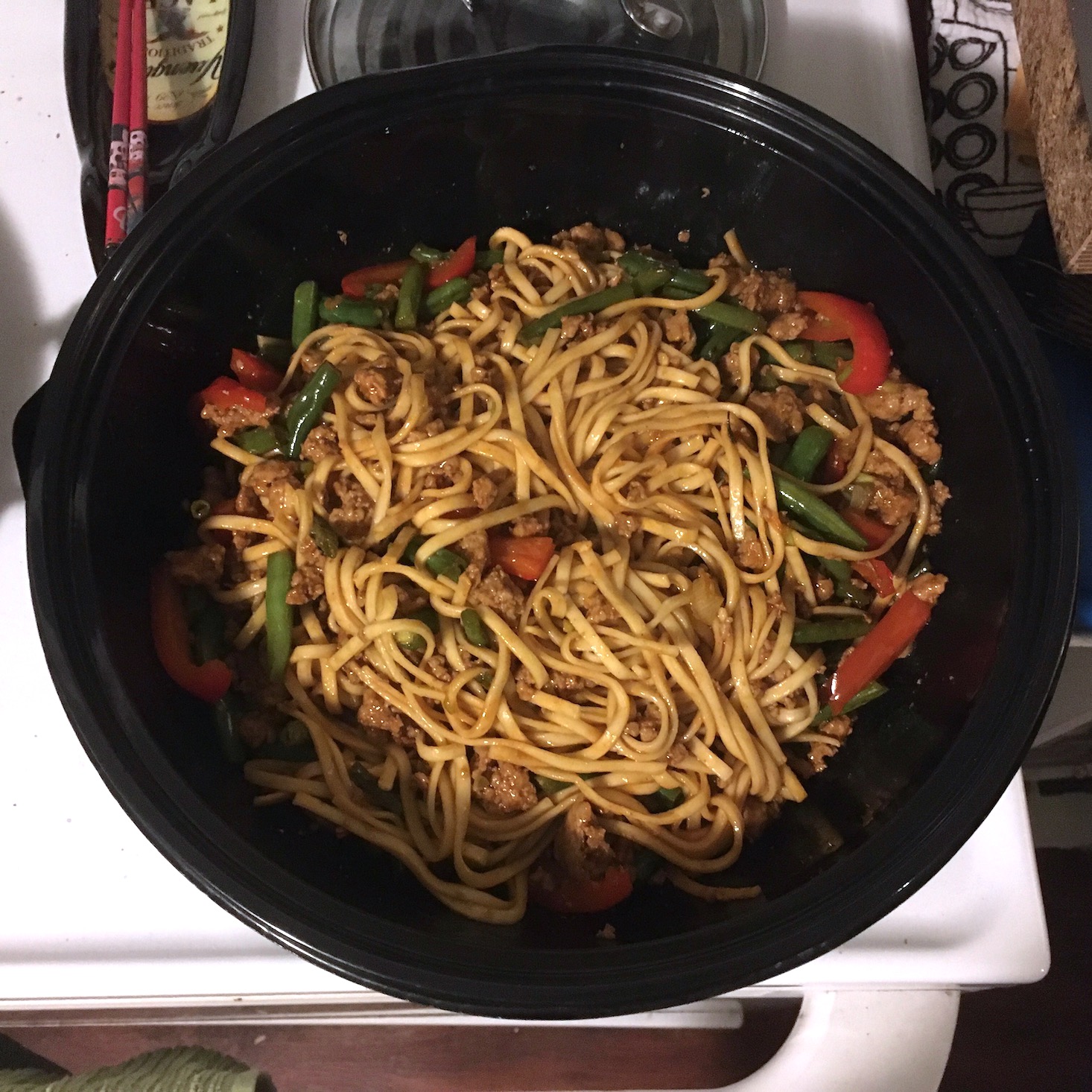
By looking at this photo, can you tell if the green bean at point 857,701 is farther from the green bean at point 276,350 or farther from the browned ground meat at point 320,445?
the green bean at point 276,350

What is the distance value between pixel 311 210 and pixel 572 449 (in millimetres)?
676

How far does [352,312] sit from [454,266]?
0.25 metres

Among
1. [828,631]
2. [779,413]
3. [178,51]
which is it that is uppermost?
[178,51]

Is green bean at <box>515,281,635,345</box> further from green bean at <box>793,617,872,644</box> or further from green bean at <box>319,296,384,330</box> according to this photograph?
green bean at <box>793,617,872,644</box>

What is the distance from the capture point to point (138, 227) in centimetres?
140

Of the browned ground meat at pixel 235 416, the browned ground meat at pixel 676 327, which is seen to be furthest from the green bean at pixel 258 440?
the browned ground meat at pixel 676 327

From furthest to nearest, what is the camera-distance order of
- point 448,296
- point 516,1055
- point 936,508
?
1. point 516,1055
2. point 448,296
3. point 936,508

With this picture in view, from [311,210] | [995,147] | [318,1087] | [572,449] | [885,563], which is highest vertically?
[311,210]

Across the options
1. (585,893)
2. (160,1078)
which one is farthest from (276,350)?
(160,1078)

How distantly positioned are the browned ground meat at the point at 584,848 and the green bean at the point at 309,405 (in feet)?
2.93

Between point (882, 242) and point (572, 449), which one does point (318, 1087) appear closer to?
point (572, 449)

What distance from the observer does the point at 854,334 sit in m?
1.72

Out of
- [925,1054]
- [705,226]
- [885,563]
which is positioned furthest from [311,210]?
[925,1054]

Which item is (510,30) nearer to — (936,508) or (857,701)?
(936,508)
